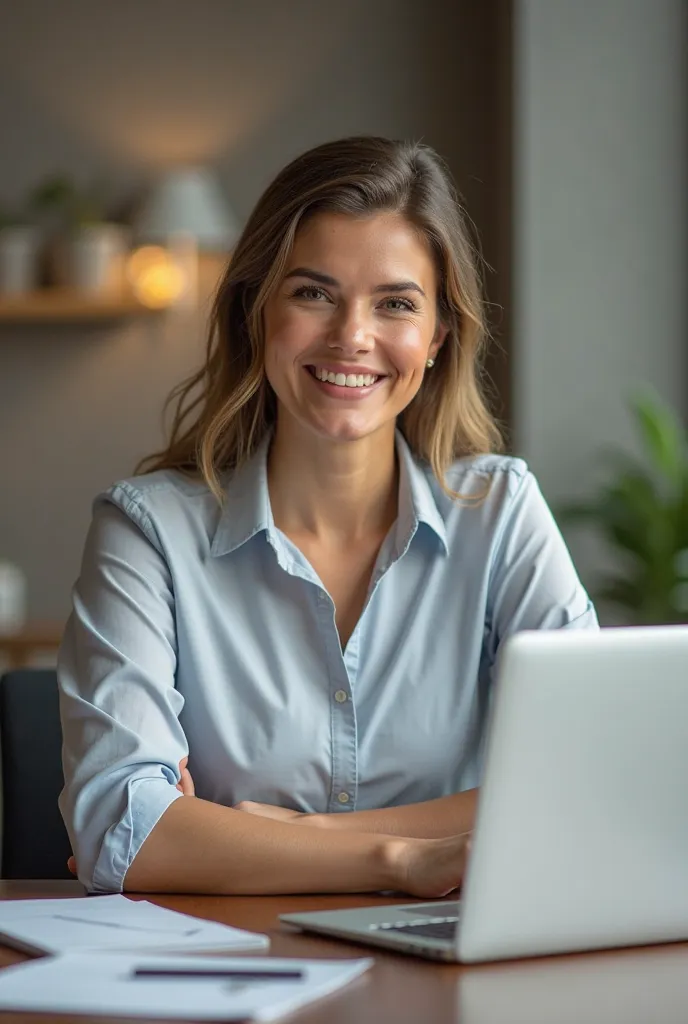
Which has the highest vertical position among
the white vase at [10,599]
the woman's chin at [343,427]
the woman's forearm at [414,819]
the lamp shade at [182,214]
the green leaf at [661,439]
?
the lamp shade at [182,214]

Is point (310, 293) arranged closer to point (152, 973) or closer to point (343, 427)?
point (343, 427)

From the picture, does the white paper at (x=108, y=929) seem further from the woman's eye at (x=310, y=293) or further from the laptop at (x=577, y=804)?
the woman's eye at (x=310, y=293)

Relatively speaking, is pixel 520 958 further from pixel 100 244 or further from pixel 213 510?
pixel 100 244

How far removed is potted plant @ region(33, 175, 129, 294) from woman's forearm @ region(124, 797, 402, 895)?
11.2 feet

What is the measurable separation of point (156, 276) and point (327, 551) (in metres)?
3.03

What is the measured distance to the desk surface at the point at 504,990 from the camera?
3.02ft

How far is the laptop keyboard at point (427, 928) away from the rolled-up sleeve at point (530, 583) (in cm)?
64

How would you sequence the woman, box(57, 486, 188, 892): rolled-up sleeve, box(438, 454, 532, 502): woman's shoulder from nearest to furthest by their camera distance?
1. box(57, 486, 188, 892): rolled-up sleeve
2. the woman
3. box(438, 454, 532, 502): woman's shoulder

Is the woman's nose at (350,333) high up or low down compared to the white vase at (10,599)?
down

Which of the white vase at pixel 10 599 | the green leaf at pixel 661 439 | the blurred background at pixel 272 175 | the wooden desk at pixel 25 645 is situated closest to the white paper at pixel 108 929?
the wooden desk at pixel 25 645

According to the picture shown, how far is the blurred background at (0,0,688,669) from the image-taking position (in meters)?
4.32

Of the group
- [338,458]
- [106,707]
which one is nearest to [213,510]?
[338,458]

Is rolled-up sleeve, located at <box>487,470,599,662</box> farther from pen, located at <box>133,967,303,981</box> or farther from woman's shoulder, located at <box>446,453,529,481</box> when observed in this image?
pen, located at <box>133,967,303,981</box>

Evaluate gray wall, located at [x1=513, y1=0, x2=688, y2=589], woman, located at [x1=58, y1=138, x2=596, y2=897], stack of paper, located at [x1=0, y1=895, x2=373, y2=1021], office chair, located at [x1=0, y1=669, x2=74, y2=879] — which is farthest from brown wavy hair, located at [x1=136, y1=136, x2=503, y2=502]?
gray wall, located at [x1=513, y1=0, x2=688, y2=589]
